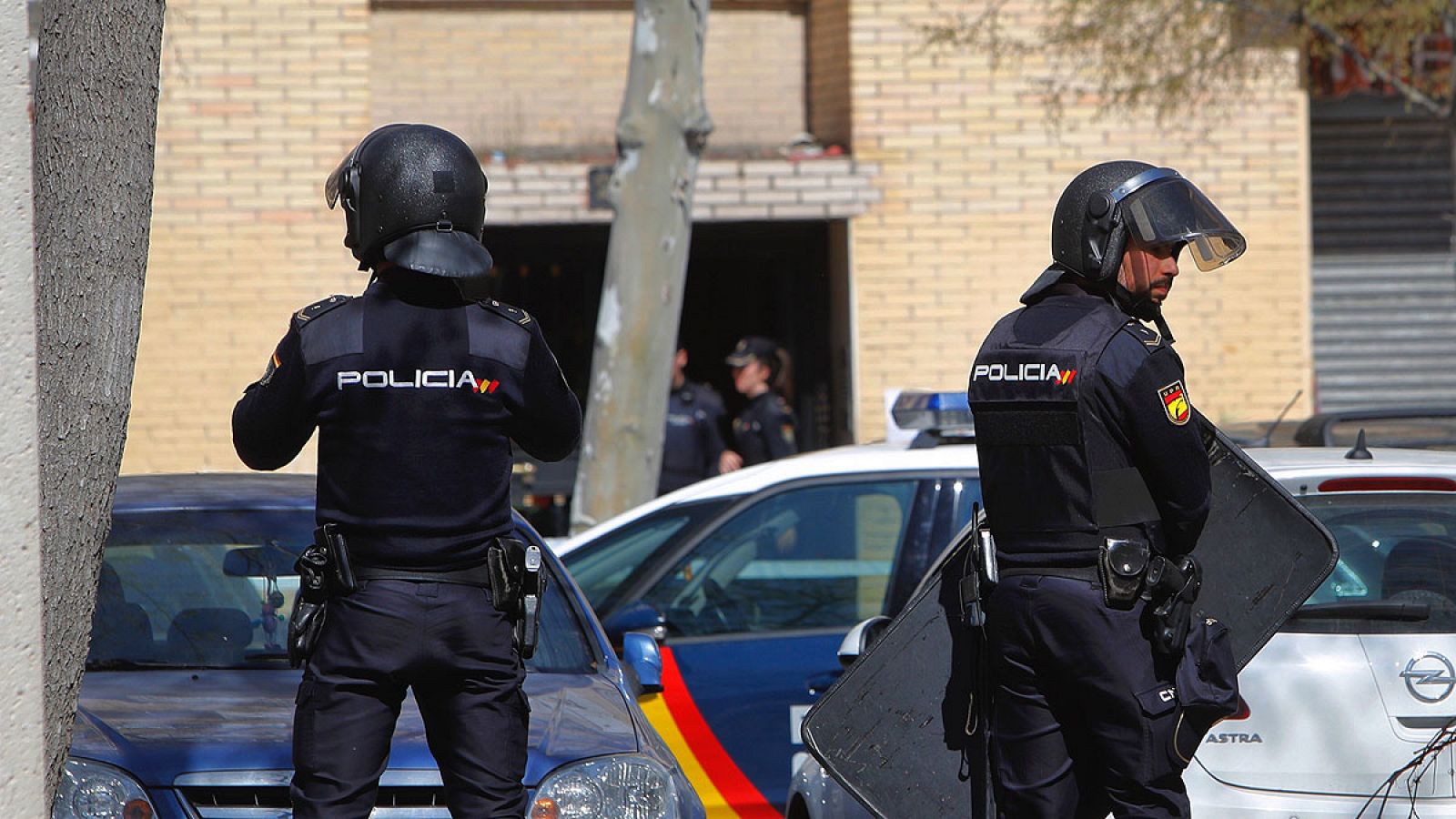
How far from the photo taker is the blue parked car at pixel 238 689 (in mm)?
3602

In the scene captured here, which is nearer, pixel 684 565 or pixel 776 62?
pixel 684 565

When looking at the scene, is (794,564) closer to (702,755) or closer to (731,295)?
(702,755)

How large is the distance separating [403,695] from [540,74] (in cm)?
826

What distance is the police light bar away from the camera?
6.25 metres

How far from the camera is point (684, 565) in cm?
570

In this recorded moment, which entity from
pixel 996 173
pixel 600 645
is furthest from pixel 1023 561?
pixel 996 173

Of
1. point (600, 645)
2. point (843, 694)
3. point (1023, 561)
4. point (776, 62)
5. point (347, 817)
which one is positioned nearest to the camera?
point (347, 817)

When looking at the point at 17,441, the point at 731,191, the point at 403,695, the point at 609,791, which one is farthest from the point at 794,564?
the point at 731,191

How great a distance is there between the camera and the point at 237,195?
10594 millimetres

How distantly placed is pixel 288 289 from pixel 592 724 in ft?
23.6

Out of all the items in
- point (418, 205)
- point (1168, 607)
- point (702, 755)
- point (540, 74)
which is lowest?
point (702, 755)

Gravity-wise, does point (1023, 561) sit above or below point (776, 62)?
below

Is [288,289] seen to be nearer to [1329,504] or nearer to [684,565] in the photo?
[684,565]

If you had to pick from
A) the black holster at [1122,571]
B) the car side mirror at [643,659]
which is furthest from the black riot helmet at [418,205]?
the car side mirror at [643,659]
